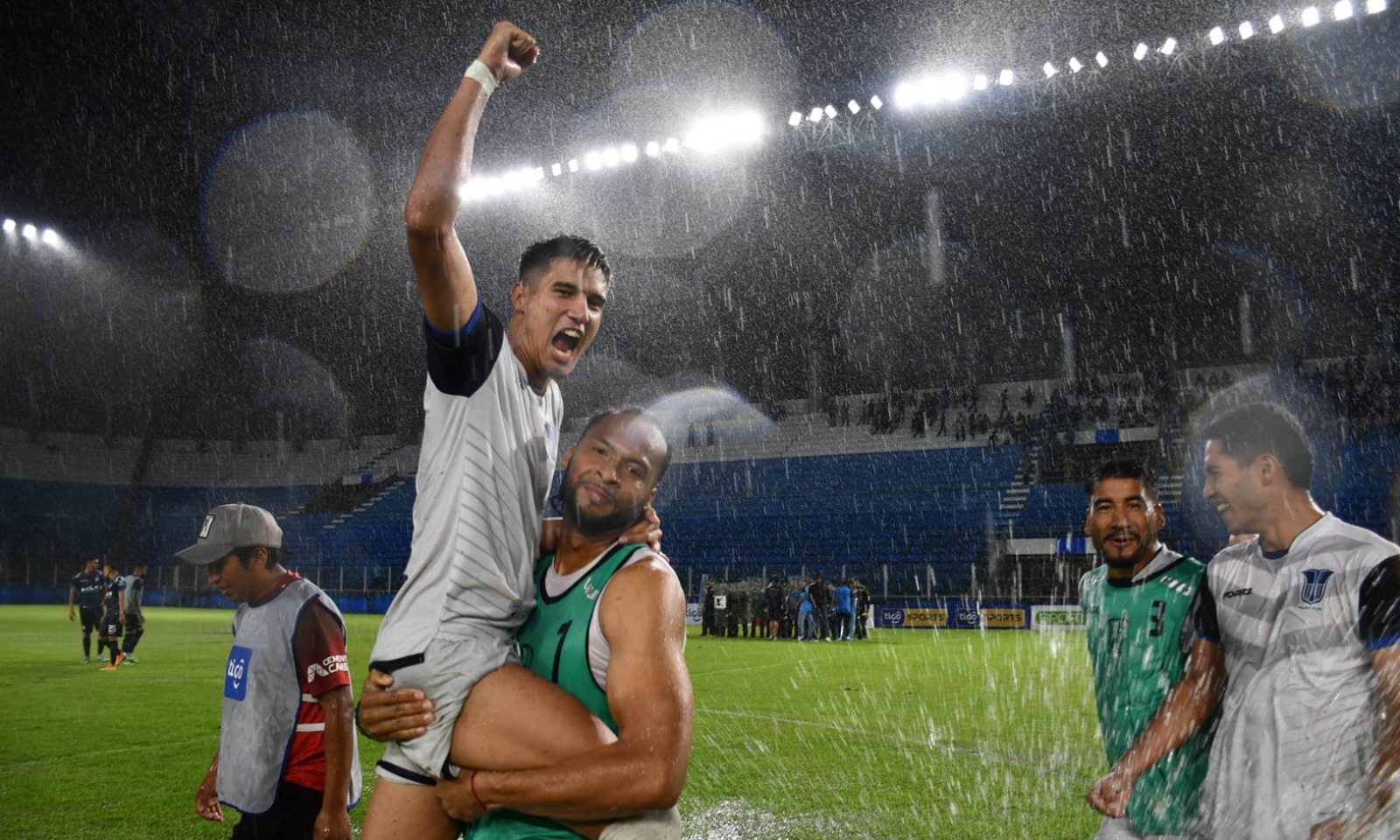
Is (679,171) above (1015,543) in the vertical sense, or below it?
above

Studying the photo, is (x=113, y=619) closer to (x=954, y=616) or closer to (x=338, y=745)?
(x=338, y=745)

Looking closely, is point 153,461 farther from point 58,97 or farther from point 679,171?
point 679,171

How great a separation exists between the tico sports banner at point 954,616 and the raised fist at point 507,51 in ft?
77.8

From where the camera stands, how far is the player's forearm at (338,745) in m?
3.43

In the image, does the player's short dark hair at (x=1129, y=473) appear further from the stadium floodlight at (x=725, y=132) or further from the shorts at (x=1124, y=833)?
the stadium floodlight at (x=725, y=132)

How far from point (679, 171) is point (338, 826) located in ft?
87.6

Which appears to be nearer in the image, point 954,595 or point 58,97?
point 58,97

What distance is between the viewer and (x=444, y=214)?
2.21m

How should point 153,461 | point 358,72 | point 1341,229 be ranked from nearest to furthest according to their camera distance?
point 358,72
point 1341,229
point 153,461

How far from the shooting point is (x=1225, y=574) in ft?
10.9

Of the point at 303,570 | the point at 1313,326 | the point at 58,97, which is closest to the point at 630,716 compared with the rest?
the point at 58,97

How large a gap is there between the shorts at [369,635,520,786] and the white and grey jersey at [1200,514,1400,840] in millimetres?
2378

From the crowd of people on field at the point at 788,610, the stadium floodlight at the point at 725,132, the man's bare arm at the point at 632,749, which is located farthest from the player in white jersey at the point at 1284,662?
the stadium floodlight at the point at 725,132

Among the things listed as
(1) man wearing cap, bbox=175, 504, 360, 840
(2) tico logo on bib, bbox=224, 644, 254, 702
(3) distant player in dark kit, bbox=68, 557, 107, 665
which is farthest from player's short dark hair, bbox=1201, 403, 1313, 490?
(3) distant player in dark kit, bbox=68, 557, 107, 665
